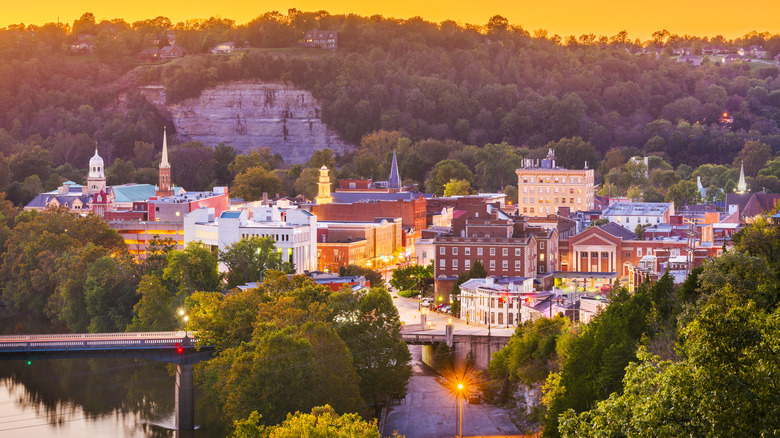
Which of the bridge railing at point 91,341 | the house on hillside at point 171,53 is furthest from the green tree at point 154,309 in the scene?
the house on hillside at point 171,53

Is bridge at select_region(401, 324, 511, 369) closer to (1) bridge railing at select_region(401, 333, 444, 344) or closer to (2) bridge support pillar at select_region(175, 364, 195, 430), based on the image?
(1) bridge railing at select_region(401, 333, 444, 344)

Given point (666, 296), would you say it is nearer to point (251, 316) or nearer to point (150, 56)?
point (251, 316)

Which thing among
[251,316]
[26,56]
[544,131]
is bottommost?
[251,316]

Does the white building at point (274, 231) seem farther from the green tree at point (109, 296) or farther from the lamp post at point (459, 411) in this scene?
the lamp post at point (459, 411)

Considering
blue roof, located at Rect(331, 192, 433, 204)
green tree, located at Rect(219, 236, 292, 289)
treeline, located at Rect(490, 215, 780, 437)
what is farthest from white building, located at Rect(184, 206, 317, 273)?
treeline, located at Rect(490, 215, 780, 437)

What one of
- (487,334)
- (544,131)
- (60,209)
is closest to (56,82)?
(544,131)
